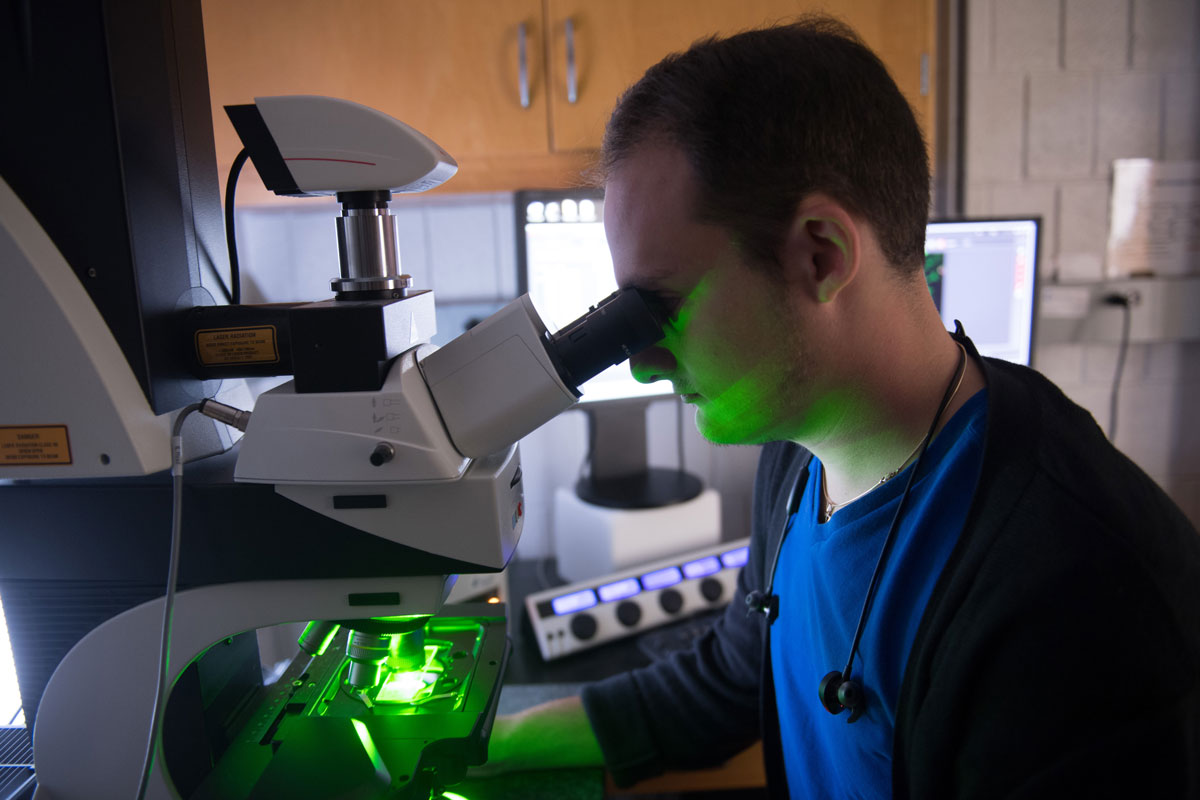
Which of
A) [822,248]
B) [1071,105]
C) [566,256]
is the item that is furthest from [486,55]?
[1071,105]

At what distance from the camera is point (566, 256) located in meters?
1.56

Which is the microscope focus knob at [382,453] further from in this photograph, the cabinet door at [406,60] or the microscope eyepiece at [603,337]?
the cabinet door at [406,60]

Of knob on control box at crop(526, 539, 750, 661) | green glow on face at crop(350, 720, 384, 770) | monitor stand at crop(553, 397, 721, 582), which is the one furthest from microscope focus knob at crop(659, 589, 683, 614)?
green glow on face at crop(350, 720, 384, 770)

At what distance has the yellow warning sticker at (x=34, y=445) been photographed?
2.07ft

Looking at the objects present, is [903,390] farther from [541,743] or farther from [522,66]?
[522,66]

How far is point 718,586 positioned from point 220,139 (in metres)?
1.26

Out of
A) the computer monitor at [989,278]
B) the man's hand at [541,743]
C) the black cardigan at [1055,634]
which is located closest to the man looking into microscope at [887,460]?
the black cardigan at [1055,634]

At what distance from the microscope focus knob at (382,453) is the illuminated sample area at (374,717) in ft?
0.73

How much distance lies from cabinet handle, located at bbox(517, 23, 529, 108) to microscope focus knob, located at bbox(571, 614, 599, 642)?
91 centimetres

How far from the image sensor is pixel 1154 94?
179 centimetres

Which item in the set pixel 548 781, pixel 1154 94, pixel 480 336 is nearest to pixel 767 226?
pixel 480 336

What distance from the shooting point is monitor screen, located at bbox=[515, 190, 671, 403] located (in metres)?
1.51

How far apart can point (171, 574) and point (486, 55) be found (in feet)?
3.45

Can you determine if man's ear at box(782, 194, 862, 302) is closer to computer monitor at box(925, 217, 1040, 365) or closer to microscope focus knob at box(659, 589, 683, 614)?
microscope focus knob at box(659, 589, 683, 614)
